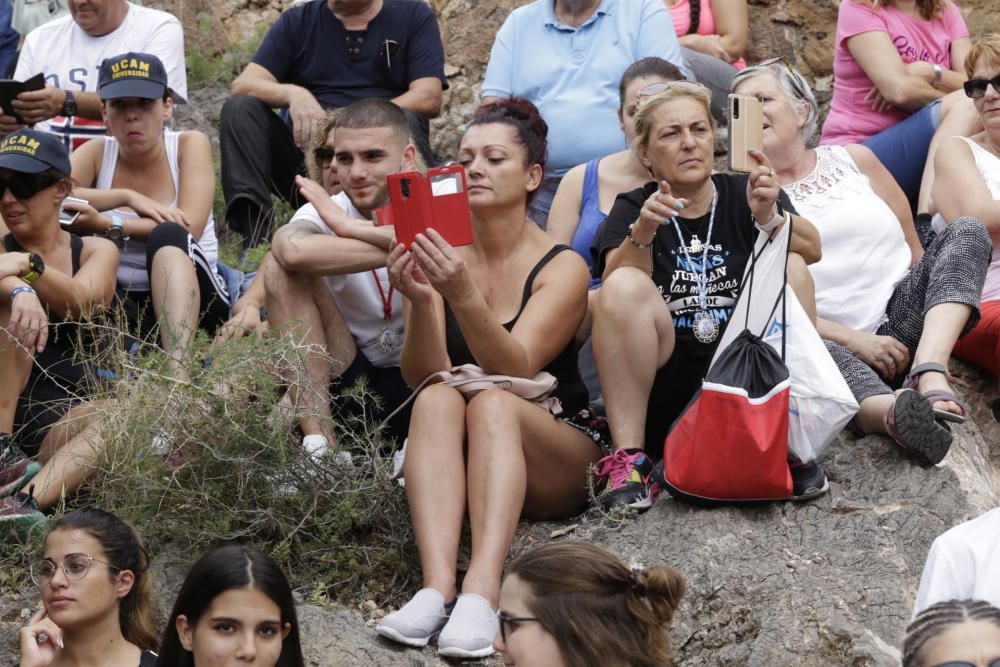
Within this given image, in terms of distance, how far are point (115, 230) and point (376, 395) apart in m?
1.41

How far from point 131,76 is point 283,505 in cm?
233

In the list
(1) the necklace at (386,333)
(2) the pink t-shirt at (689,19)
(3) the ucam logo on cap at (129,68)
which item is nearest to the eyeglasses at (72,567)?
(1) the necklace at (386,333)

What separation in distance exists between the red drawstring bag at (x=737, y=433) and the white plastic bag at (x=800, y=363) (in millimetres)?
101

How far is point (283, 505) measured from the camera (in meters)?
4.24

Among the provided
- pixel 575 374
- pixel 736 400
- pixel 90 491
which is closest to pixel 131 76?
pixel 90 491

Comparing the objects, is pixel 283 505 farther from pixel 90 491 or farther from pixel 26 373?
pixel 26 373

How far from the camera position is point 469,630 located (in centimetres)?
358

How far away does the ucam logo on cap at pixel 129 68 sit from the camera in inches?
223

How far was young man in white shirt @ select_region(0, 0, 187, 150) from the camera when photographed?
20.8ft

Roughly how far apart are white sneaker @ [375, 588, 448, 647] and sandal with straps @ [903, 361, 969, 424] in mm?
1700

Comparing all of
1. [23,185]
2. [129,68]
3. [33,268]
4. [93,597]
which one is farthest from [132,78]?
[93,597]

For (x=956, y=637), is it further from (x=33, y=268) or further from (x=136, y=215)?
(x=136, y=215)

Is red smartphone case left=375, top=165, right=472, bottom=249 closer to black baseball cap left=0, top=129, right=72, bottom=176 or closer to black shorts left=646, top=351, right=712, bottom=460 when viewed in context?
black shorts left=646, top=351, right=712, bottom=460

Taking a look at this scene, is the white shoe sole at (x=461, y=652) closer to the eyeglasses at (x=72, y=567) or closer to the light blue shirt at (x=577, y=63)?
the eyeglasses at (x=72, y=567)
